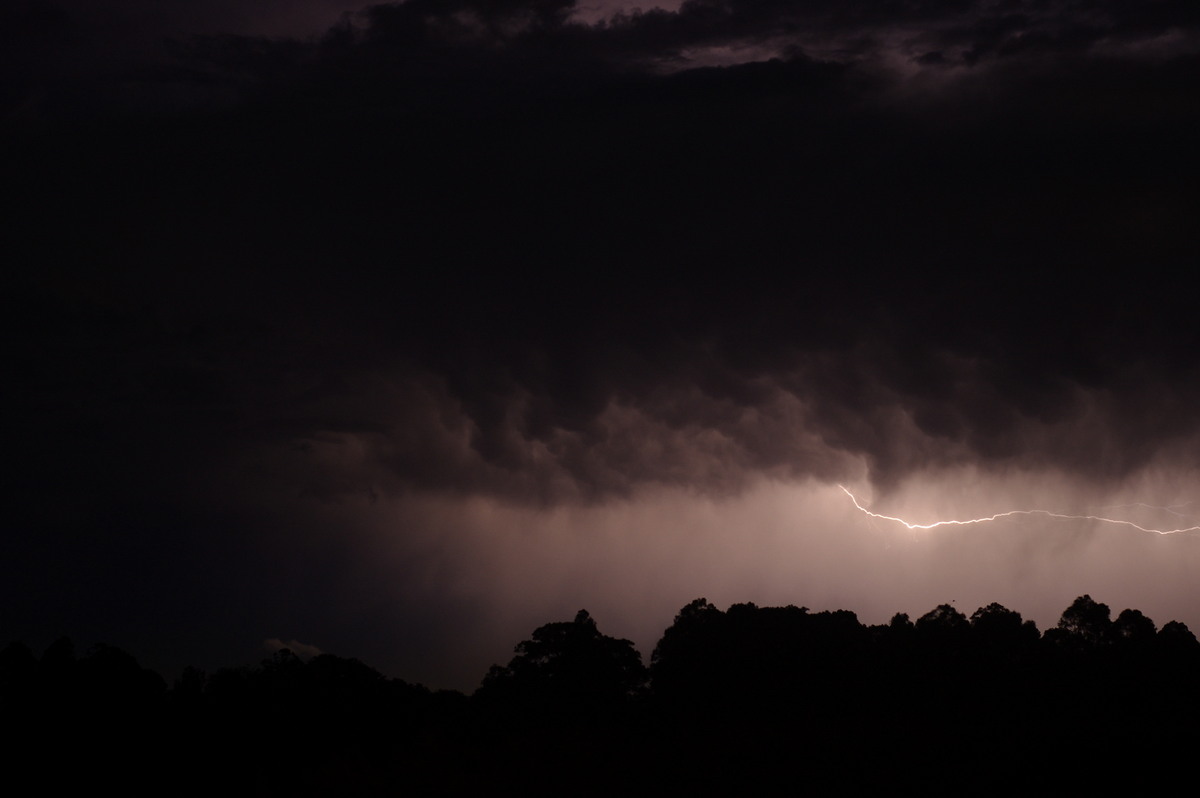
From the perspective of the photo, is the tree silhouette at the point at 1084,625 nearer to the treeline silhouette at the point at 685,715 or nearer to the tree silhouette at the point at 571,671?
the treeline silhouette at the point at 685,715

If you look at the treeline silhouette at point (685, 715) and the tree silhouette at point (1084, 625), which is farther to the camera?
the tree silhouette at point (1084, 625)

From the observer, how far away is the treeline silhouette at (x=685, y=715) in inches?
1837

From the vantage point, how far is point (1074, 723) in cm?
4928

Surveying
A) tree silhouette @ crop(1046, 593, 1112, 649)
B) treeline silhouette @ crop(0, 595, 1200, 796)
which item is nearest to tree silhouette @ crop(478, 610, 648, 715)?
treeline silhouette @ crop(0, 595, 1200, 796)

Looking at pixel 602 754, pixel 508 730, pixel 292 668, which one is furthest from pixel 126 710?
pixel 602 754

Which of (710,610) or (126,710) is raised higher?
(710,610)

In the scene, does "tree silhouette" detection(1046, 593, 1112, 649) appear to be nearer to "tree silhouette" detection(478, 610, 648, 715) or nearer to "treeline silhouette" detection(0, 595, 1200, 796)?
"treeline silhouette" detection(0, 595, 1200, 796)

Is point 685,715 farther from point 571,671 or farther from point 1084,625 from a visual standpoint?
point 1084,625

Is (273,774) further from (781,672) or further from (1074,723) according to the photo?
(1074,723)

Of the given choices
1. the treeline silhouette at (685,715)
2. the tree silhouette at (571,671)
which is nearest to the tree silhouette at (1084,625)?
the treeline silhouette at (685,715)

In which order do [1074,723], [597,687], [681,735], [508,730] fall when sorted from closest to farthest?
[1074,723] → [681,735] → [508,730] → [597,687]

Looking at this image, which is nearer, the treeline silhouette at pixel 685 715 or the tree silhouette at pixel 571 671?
the treeline silhouette at pixel 685 715

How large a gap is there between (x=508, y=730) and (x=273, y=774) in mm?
13448

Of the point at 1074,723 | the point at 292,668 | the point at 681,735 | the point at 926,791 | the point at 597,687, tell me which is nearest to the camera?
the point at 926,791
